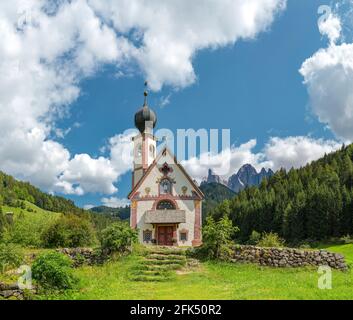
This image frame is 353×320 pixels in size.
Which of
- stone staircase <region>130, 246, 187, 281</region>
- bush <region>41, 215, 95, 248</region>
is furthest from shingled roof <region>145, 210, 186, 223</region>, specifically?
stone staircase <region>130, 246, 187, 281</region>

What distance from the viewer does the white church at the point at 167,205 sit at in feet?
125

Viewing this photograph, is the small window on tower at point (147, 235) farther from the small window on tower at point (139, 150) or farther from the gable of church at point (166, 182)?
the small window on tower at point (139, 150)

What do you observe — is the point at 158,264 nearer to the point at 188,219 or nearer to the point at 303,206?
the point at 188,219

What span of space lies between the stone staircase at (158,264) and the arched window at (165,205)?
1172 centimetres

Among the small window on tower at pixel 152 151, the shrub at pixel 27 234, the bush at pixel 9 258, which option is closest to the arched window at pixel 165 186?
the small window on tower at pixel 152 151

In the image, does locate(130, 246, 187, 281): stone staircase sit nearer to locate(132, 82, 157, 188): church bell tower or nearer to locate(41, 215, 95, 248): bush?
locate(41, 215, 95, 248): bush

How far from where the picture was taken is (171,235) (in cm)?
3825

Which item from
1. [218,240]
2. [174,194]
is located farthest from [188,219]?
[218,240]

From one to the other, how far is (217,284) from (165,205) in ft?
67.7

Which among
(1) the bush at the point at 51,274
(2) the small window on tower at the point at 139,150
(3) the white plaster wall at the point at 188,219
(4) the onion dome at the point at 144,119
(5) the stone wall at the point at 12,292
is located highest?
(4) the onion dome at the point at 144,119

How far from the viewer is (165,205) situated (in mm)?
39219
